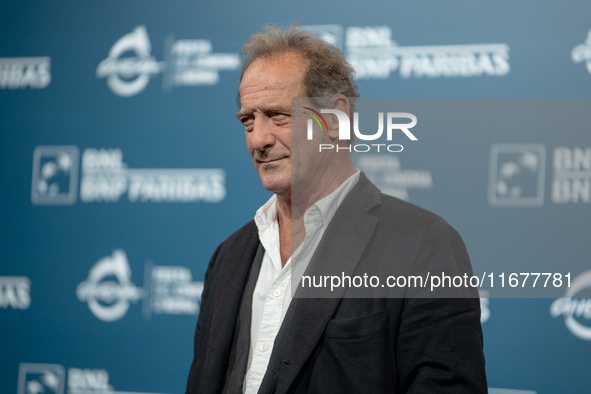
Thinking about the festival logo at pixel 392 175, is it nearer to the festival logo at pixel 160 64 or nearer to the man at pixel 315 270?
the man at pixel 315 270

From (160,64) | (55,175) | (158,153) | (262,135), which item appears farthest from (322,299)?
(55,175)

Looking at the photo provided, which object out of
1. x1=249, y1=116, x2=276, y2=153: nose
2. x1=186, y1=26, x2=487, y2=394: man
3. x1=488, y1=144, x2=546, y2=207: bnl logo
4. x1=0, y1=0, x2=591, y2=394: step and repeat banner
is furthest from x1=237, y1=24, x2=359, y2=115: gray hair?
x1=0, y1=0, x2=591, y2=394: step and repeat banner

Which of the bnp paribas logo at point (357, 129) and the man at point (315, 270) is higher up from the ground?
the bnp paribas logo at point (357, 129)

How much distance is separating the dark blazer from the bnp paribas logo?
0.47ft

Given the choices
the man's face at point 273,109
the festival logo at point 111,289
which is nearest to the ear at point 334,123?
the man's face at point 273,109

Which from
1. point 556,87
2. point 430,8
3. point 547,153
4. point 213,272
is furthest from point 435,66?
point 213,272

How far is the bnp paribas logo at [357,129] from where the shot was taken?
1204mm

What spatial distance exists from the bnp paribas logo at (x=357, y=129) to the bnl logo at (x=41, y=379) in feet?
6.52

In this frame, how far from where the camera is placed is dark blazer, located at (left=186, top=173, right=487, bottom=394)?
99cm

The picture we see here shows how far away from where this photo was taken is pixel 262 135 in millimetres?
1250

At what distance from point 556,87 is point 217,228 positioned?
1.60 meters

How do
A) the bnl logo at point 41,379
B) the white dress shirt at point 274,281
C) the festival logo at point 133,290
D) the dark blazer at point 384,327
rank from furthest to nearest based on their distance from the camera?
the bnl logo at point 41,379 < the festival logo at point 133,290 < the white dress shirt at point 274,281 < the dark blazer at point 384,327

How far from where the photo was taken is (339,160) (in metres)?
1.31

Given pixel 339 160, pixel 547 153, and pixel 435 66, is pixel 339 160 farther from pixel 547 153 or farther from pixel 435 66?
pixel 435 66
